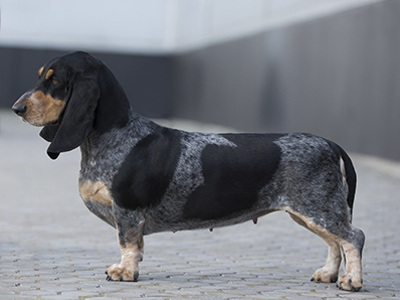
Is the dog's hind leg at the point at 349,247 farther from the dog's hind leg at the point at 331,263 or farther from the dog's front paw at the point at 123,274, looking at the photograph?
the dog's front paw at the point at 123,274

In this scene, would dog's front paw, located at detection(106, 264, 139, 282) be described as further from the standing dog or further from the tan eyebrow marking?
the tan eyebrow marking

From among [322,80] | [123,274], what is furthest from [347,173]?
[322,80]

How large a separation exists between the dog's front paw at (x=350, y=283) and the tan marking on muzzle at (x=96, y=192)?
182 centimetres

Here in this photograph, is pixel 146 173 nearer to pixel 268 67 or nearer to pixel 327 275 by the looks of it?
pixel 327 275

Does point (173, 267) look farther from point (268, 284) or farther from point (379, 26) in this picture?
point (379, 26)

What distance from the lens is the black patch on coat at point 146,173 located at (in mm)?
5086

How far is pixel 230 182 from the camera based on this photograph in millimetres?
5211

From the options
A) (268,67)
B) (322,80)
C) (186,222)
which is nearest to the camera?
(186,222)

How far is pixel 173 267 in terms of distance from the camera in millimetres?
6086

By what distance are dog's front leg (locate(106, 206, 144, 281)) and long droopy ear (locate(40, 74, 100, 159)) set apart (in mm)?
589

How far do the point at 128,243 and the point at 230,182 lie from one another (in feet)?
2.90

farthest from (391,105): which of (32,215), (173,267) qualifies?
(173,267)

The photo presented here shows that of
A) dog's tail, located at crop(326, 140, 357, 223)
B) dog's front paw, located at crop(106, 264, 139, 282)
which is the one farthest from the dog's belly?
dog's tail, located at crop(326, 140, 357, 223)

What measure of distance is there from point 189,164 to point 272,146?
0.65 meters
